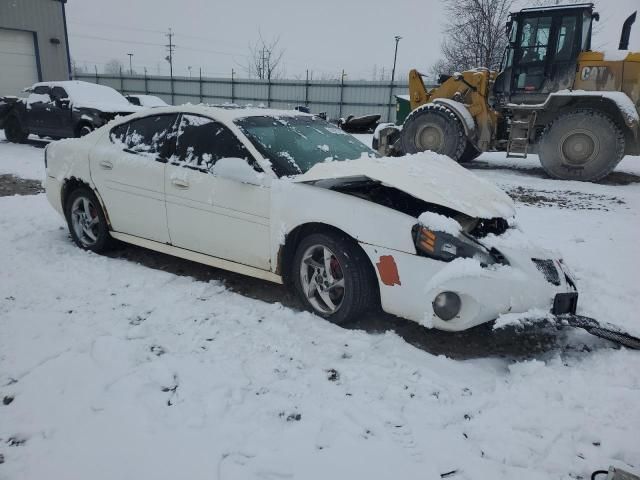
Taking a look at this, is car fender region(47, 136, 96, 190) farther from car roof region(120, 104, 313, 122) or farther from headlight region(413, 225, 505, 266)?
headlight region(413, 225, 505, 266)

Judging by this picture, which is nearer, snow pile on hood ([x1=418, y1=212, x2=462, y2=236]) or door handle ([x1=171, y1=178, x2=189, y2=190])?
snow pile on hood ([x1=418, y1=212, x2=462, y2=236])

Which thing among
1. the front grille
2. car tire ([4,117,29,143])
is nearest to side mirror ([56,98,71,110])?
→ car tire ([4,117,29,143])

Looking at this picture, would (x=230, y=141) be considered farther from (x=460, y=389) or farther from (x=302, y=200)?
(x=460, y=389)

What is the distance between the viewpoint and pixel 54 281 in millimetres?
3701

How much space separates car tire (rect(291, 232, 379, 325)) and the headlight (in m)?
0.41

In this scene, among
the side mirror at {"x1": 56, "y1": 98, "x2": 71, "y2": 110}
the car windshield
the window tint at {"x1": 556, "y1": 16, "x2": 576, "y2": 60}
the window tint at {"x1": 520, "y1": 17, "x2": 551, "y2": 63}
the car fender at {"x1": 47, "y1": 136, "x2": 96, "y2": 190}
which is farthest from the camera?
the side mirror at {"x1": 56, "y1": 98, "x2": 71, "y2": 110}

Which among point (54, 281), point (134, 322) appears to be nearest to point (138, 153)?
point (54, 281)

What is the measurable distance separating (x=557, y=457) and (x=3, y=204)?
267 inches

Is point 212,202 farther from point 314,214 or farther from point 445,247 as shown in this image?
point 445,247

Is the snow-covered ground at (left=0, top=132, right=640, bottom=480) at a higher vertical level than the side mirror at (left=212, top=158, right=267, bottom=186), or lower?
Answer: lower

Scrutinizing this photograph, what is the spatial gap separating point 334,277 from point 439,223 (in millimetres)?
832

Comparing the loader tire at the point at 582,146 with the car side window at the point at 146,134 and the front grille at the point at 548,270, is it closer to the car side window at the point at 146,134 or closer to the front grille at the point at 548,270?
the front grille at the point at 548,270

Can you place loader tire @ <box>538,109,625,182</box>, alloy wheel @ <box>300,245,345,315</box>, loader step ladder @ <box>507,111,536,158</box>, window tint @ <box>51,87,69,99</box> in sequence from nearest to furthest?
alloy wheel @ <box>300,245,345,315</box> → loader tire @ <box>538,109,625,182</box> → loader step ladder @ <box>507,111,536,158</box> → window tint @ <box>51,87,69,99</box>

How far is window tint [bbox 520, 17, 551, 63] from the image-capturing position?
28.8 ft
